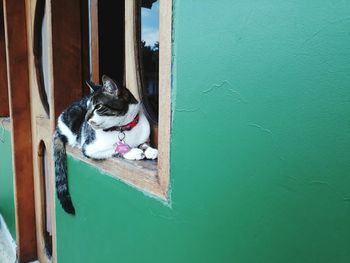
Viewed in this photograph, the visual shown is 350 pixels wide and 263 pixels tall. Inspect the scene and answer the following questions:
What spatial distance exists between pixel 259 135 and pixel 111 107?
0.92 m

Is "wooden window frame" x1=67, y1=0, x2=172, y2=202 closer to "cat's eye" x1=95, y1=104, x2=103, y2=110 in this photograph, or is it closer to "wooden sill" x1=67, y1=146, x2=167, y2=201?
"wooden sill" x1=67, y1=146, x2=167, y2=201

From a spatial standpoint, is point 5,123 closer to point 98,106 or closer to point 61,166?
point 61,166

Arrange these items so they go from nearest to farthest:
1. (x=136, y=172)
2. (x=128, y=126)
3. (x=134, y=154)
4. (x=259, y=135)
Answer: (x=259, y=135) → (x=136, y=172) → (x=134, y=154) → (x=128, y=126)

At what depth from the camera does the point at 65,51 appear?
1876mm

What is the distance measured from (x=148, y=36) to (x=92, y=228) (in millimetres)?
1083

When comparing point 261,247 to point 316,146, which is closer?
point 316,146

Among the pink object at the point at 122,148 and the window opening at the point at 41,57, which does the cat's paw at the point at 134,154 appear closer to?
the pink object at the point at 122,148

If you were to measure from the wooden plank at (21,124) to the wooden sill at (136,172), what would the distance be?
150 centimetres

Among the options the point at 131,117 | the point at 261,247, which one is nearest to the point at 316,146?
the point at 261,247

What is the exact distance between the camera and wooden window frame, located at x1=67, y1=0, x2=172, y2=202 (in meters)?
0.99

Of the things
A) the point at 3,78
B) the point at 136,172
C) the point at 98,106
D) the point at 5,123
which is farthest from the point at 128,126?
the point at 3,78

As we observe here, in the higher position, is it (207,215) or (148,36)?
(148,36)

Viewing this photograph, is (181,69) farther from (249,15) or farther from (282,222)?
(282,222)

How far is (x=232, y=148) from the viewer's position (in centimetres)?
79
